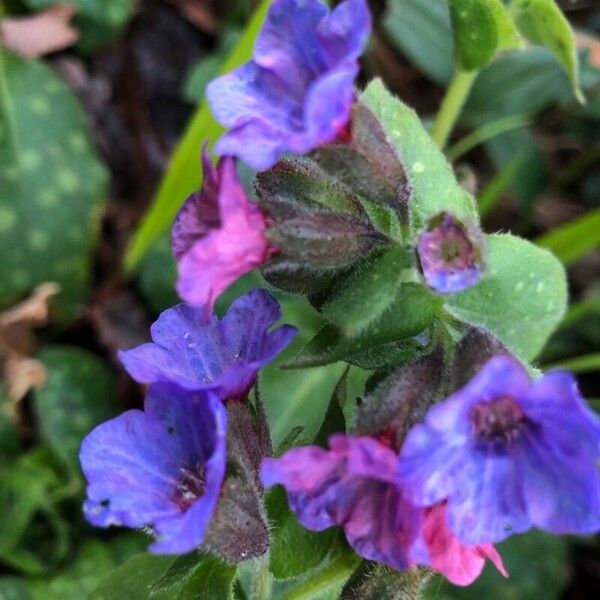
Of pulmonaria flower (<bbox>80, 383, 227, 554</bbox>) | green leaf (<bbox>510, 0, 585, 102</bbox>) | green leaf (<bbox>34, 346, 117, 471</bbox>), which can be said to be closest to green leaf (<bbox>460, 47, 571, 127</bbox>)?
green leaf (<bbox>510, 0, 585, 102</bbox>)

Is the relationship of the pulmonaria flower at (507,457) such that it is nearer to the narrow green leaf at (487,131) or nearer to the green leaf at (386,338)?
the green leaf at (386,338)

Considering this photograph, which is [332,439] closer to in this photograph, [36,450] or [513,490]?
[513,490]

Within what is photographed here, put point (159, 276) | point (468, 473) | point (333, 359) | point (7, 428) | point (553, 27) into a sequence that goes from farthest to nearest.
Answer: point (159, 276), point (7, 428), point (553, 27), point (333, 359), point (468, 473)

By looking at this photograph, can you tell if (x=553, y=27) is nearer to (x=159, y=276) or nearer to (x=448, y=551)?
(x=448, y=551)

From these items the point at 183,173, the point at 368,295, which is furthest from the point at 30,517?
the point at 368,295

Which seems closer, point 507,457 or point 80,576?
point 507,457
